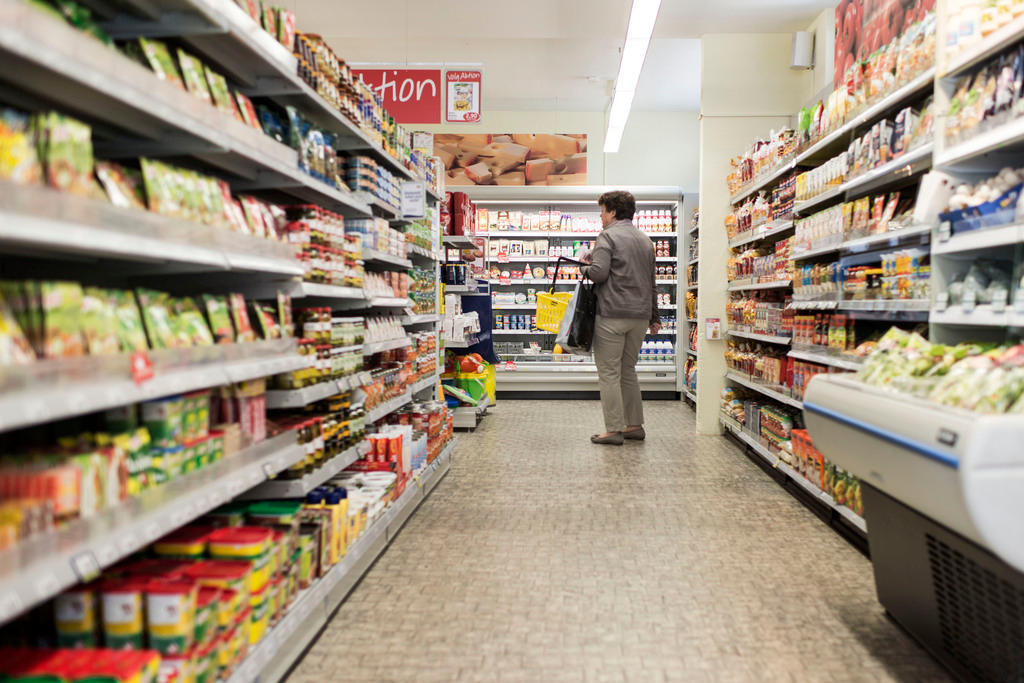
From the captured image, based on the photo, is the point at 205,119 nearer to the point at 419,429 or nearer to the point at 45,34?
the point at 45,34

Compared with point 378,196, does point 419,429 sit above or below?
below

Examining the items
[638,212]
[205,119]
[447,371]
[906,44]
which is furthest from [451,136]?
[205,119]

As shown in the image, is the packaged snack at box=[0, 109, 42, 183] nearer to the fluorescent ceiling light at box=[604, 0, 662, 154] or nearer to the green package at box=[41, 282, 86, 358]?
the green package at box=[41, 282, 86, 358]

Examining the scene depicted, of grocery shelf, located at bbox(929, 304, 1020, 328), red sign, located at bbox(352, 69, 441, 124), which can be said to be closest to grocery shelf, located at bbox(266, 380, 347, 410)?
grocery shelf, located at bbox(929, 304, 1020, 328)

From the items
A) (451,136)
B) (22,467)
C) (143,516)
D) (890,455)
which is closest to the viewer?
(22,467)

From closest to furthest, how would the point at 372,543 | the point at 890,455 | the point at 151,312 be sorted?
1. the point at 151,312
2. the point at 890,455
3. the point at 372,543

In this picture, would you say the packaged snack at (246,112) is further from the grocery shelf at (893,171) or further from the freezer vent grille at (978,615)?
the grocery shelf at (893,171)

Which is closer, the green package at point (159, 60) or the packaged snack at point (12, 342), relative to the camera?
the packaged snack at point (12, 342)

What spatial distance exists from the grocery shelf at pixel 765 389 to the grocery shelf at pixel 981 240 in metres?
1.20

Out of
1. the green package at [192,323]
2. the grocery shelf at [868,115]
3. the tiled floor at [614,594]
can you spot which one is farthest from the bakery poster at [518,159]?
the green package at [192,323]

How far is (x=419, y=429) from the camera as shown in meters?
4.29

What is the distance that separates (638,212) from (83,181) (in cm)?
874

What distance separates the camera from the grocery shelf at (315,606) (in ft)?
6.25

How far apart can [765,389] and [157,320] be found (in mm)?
4237
